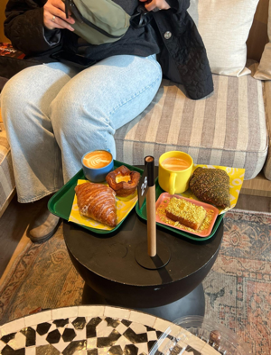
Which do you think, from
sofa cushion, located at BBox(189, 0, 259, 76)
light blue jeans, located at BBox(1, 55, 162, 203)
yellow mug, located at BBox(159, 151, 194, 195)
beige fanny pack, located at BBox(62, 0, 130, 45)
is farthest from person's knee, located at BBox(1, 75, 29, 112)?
Result: sofa cushion, located at BBox(189, 0, 259, 76)

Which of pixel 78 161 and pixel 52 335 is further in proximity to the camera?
pixel 78 161

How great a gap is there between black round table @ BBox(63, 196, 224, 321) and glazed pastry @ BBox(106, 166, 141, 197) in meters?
0.08

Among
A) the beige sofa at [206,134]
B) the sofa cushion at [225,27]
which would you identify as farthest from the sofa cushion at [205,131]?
the sofa cushion at [225,27]

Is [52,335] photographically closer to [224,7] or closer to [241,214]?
[241,214]

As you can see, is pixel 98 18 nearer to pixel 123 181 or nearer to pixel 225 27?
pixel 123 181

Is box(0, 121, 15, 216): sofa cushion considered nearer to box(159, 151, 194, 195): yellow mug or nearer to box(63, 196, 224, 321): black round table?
box(63, 196, 224, 321): black round table

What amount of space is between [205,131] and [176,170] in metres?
0.36

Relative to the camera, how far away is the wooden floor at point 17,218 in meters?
1.23

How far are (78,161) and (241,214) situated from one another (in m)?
0.78

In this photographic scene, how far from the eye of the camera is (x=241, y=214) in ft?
4.46

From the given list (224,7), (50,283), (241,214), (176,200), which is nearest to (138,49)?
(224,7)

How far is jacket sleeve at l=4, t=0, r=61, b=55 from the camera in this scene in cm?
106

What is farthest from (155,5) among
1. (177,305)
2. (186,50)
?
(177,305)

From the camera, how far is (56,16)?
39.6 inches
